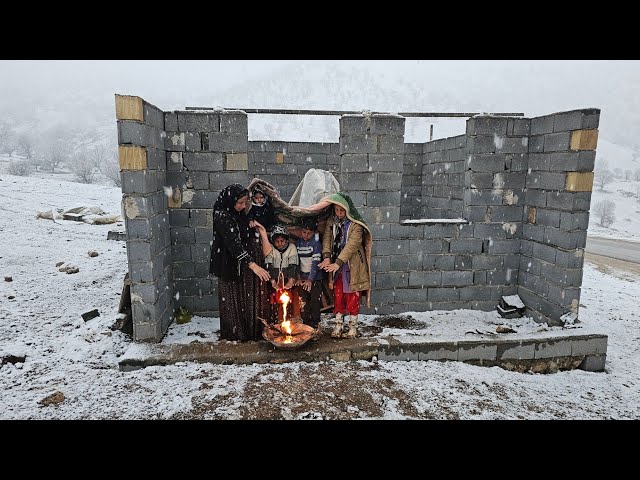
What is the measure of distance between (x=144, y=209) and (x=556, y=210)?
5748mm

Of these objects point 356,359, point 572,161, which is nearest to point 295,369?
point 356,359

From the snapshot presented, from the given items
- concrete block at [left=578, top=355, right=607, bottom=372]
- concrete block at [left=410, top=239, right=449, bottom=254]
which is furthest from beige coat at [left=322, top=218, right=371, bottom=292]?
concrete block at [left=578, top=355, right=607, bottom=372]

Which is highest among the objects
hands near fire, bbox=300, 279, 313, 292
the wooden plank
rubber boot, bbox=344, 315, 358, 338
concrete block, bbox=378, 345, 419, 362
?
the wooden plank

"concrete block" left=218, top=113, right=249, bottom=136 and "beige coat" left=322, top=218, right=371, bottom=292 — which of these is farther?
"concrete block" left=218, top=113, right=249, bottom=136

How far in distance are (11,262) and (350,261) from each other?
7.45 metres

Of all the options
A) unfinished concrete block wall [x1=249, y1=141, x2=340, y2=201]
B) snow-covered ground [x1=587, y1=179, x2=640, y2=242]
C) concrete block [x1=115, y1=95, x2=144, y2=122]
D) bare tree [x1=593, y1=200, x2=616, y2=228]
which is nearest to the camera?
concrete block [x1=115, y1=95, x2=144, y2=122]

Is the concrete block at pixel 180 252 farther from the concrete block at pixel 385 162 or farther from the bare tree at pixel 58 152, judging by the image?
the bare tree at pixel 58 152

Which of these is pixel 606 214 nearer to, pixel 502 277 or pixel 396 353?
pixel 502 277

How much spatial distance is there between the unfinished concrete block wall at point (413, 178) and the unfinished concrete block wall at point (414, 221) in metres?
3.96

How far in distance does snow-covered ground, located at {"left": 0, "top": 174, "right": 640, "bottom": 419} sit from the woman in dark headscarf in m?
0.66

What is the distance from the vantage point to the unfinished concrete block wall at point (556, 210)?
5.38 meters

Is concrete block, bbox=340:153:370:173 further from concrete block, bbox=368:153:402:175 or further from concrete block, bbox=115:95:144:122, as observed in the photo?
concrete block, bbox=115:95:144:122

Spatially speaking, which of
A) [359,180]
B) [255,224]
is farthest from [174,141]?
[359,180]

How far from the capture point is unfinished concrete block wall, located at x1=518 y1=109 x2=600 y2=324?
5379 millimetres
